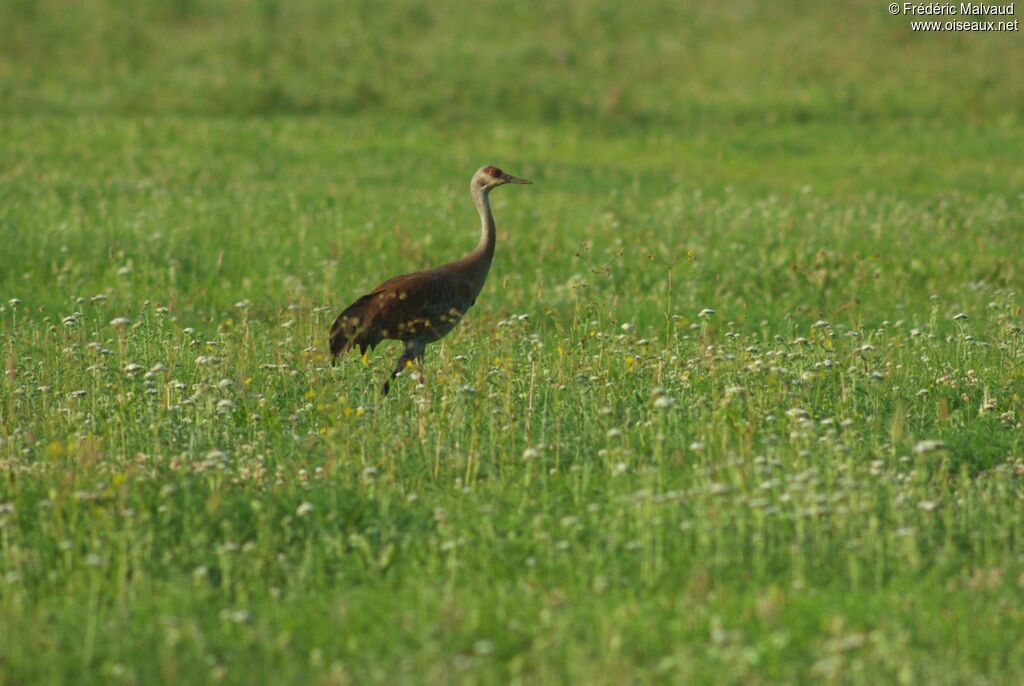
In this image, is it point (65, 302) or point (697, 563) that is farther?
point (65, 302)

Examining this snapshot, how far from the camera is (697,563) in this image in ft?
21.4

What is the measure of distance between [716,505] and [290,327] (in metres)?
5.20

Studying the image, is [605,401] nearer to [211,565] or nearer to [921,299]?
[211,565]

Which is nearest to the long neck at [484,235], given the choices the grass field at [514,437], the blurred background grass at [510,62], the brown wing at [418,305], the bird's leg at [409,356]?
the brown wing at [418,305]

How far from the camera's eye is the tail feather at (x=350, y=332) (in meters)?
9.49

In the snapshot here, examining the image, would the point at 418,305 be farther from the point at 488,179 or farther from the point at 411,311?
the point at 488,179

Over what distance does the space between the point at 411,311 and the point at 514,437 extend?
6.09ft

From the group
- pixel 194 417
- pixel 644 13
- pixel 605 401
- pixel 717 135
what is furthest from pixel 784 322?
pixel 644 13

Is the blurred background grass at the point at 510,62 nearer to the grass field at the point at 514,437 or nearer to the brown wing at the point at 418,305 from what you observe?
the grass field at the point at 514,437

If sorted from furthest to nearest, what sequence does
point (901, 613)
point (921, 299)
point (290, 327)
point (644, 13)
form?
point (644, 13), point (921, 299), point (290, 327), point (901, 613)

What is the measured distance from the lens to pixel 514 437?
27.4ft

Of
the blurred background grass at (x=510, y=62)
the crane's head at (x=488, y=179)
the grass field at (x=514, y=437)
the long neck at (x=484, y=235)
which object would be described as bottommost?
the grass field at (x=514, y=437)

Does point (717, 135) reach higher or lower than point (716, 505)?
higher

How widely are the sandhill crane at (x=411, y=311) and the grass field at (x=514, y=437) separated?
0.20 metres
